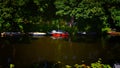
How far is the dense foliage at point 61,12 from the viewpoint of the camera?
48031mm

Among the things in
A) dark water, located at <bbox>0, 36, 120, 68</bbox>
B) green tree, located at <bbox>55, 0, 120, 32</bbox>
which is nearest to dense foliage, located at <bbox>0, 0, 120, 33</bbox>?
green tree, located at <bbox>55, 0, 120, 32</bbox>

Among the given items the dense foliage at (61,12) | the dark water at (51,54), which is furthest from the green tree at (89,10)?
the dark water at (51,54)

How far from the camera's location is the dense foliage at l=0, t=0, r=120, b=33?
4803 cm

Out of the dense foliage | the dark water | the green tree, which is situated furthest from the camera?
the green tree

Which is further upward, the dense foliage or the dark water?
the dense foliage

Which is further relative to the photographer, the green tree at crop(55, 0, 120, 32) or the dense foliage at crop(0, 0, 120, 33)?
the green tree at crop(55, 0, 120, 32)

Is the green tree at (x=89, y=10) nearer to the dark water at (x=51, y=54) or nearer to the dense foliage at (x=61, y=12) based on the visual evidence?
the dense foliage at (x=61, y=12)

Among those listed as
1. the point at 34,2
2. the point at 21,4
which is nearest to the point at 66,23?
the point at 34,2

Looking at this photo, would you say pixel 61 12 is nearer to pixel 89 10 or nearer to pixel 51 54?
pixel 89 10

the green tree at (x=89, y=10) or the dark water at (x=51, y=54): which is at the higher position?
the green tree at (x=89, y=10)

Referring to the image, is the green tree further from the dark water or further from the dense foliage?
the dark water

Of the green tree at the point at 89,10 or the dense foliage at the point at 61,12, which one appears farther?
the green tree at the point at 89,10

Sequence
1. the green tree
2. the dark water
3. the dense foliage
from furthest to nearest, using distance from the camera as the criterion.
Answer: the green tree → the dense foliage → the dark water

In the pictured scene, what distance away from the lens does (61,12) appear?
5938 centimetres
